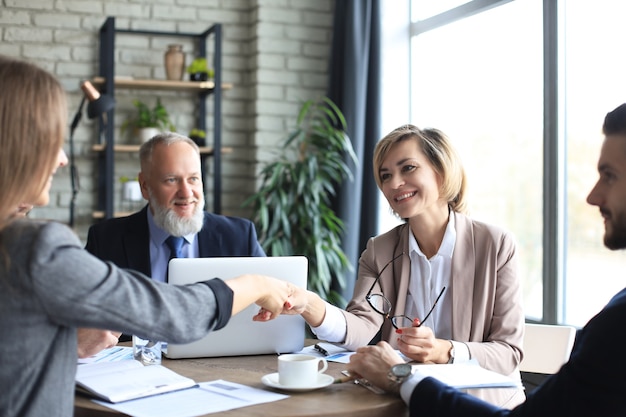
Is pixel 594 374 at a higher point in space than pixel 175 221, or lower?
lower

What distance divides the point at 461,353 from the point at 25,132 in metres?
1.38

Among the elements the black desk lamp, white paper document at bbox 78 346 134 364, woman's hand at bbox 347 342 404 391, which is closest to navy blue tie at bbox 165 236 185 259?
white paper document at bbox 78 346 134 364

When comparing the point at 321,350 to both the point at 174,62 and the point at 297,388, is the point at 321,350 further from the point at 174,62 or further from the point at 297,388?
the point at 174,62

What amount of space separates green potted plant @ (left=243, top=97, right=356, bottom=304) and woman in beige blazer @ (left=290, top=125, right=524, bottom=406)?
5.92 ft

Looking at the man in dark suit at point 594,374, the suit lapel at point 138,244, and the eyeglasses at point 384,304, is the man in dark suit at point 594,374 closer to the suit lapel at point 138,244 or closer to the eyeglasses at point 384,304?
the eyeglasses at point 384,304

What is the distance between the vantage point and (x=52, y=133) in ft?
4.30

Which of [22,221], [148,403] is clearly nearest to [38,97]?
[22,221]

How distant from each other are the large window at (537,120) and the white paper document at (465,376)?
1.89 metres

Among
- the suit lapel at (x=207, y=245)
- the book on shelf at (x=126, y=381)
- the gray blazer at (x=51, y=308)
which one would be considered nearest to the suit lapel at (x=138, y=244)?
the suit lapel at (x=207, y=245)

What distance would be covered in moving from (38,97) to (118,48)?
12.4 ft

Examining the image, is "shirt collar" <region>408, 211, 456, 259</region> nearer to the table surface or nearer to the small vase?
the table surface

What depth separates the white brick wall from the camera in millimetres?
4781

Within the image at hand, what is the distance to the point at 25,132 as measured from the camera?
50.3 inches

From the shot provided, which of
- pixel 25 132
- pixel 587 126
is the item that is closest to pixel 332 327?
pixel 25 132
